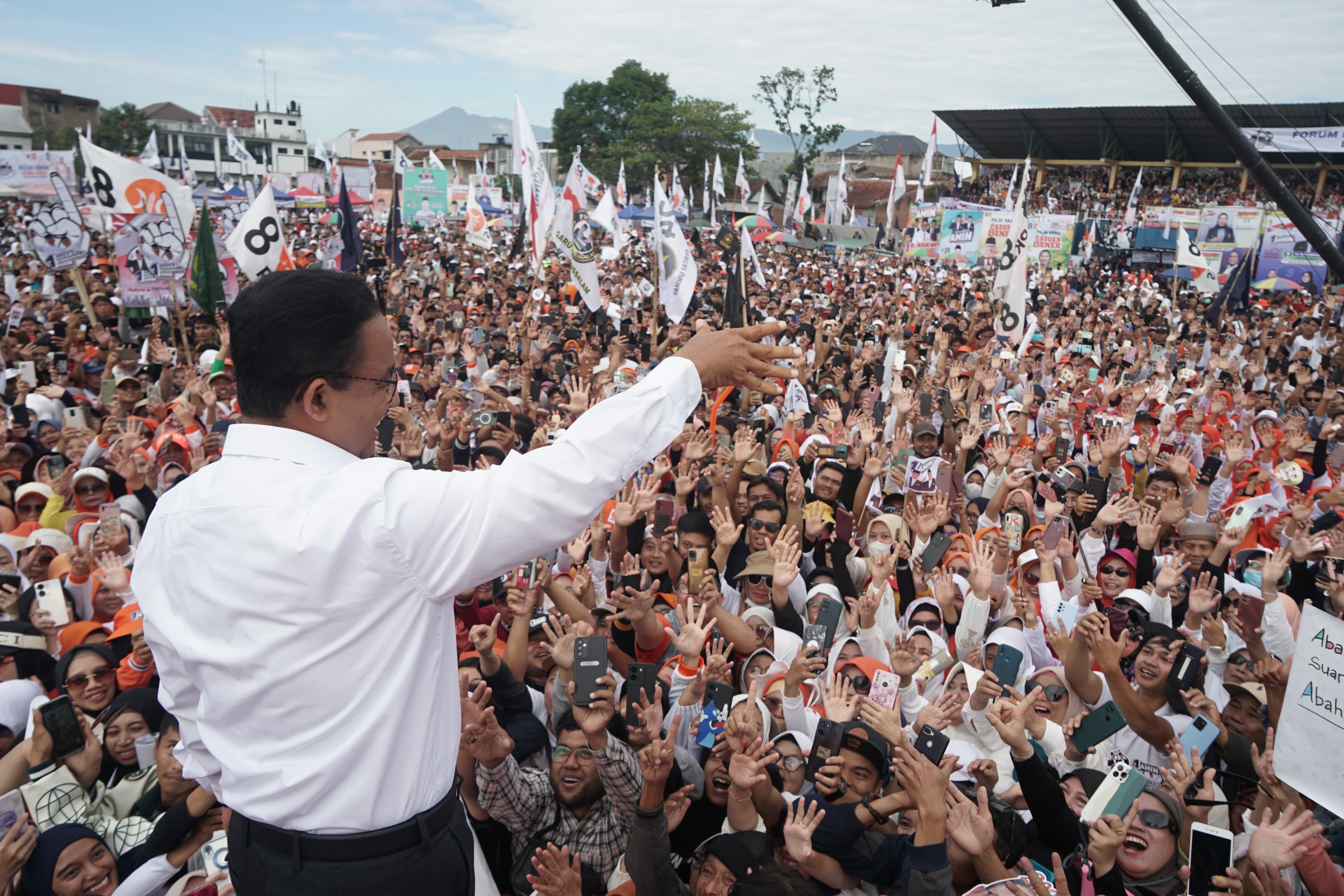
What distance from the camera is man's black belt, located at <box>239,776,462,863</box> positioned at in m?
1.30

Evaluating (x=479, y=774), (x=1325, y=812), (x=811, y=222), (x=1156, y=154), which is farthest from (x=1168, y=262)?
(x=479, y=774)

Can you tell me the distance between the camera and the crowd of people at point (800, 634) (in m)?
2.68

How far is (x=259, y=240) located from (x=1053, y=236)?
19.4 meters

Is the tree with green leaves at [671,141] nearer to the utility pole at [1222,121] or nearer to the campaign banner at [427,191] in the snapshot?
the campaign banner at [427,191]

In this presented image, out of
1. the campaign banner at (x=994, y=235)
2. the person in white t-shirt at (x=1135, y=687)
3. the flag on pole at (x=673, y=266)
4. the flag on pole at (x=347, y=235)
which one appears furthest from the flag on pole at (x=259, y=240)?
the campaign banner at (x=994, y=235)

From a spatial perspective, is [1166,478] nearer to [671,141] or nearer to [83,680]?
[83,680]

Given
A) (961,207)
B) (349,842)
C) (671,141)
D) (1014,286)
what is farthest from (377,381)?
(671,141)

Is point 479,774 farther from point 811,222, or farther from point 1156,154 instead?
point 1156,154

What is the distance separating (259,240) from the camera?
30.3 feet

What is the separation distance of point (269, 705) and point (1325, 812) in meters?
3.63

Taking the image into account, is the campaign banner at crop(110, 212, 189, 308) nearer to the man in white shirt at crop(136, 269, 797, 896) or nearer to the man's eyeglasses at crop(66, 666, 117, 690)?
the man's eyeglasses at crop(66, 666, 117, 690)

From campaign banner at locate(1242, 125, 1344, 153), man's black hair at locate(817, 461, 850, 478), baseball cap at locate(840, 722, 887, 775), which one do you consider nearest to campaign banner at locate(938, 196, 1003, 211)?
campaign banner at locate(1242, 125, 1344, 153)

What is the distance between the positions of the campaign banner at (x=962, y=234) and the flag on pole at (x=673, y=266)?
1047 cm

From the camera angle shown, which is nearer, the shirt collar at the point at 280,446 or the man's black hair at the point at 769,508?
the shirt collar at the point at 280,446
